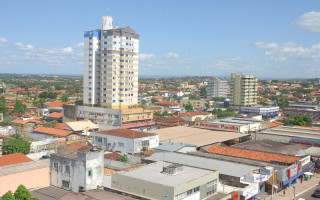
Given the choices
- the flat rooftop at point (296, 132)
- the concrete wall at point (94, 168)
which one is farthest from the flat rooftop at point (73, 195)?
the flat rooftop at point (296, 132)

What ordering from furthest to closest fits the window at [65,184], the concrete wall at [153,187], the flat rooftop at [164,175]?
the window at [65,184] < the flat rooftop at [164,175] < the concrete wall at [153,187]

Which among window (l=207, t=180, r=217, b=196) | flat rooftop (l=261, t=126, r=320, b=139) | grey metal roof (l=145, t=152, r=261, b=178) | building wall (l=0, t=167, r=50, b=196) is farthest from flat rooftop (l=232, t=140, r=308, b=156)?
building wall (l=0, t=167, r=50, b=196)

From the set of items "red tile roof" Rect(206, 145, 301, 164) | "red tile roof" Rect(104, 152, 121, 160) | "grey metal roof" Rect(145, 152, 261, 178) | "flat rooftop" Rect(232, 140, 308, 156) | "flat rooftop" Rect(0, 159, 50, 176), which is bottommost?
"red tile roof" Rect(104, 152, 121, 160)

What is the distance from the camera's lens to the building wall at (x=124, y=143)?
3972 cm

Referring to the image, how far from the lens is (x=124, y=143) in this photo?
40438mm

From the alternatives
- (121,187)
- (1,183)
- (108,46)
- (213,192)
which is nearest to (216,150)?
(213,192)

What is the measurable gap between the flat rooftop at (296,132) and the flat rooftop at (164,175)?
2867 cm

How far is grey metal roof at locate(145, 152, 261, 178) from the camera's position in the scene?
28062 millimetres

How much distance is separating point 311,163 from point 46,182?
A: 88.3 ft

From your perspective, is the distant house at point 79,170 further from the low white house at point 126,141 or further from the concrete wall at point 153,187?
the low white house at point 126,141

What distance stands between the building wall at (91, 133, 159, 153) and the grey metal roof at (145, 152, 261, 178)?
19.6 feet

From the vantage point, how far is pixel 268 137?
50031 mm

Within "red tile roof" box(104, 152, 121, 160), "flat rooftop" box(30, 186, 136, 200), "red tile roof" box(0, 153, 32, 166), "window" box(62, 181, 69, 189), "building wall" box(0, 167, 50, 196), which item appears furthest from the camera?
"red tile roof" box(104, 152, 121, 160)

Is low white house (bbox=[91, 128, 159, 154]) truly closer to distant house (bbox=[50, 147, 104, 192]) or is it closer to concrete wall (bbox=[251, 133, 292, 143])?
distant house (bbox=[50, 147, 104, 192])
